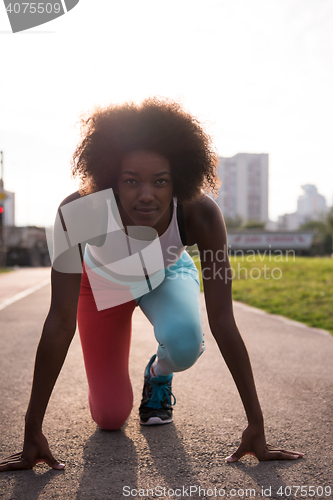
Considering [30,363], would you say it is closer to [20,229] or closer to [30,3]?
[30,3]

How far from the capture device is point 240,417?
300 cm

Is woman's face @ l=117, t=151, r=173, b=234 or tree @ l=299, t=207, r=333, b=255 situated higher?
woman's face @ l=117, t=151, r=173, b=234

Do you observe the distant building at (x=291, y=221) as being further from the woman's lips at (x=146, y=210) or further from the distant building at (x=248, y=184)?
the woman's lips at (x=146, y=210)

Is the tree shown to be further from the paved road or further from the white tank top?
the white tank top

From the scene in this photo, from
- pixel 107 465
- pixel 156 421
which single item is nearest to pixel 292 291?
pixel 156 421

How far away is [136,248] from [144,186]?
422 millimetres

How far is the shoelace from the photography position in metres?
3.04

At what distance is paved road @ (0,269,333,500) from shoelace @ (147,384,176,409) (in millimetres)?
142

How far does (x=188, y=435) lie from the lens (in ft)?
8.95

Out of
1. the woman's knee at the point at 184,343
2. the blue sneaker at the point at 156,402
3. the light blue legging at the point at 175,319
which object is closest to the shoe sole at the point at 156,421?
the blue sneaker at the point at 156,402

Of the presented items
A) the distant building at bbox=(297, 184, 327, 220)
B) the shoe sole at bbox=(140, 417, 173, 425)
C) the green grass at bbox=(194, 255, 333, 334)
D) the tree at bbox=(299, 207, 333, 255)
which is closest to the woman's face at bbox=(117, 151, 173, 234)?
the shoe sole at bbox=(140, 417, 173, 425)

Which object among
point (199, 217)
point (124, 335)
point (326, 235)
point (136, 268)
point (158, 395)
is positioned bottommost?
point (326, 235)

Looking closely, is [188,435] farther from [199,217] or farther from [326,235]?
[326,235]

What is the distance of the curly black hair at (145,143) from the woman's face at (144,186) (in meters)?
0.07
